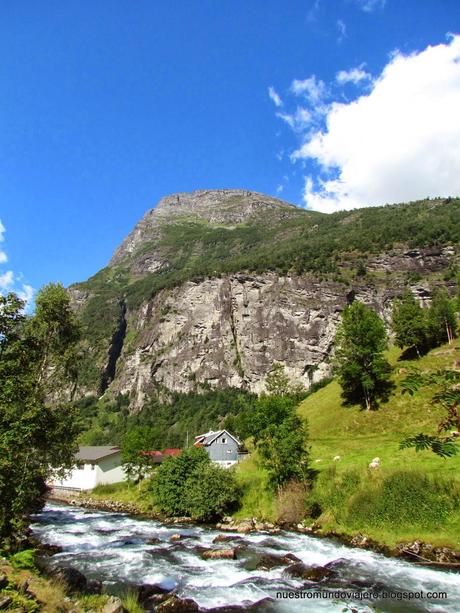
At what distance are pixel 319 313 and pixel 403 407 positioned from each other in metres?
104

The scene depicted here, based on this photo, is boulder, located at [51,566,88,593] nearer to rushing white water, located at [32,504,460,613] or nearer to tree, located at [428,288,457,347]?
rushing white water, located at [32,504,460,613]

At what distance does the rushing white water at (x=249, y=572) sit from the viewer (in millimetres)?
20062

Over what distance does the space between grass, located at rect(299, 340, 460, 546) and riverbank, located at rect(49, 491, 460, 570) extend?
68 cm

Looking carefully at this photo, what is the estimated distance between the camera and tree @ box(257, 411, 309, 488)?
40.2 meters

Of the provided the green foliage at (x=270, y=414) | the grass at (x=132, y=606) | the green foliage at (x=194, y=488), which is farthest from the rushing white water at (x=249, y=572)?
the green foliage at (x=270, y=414)

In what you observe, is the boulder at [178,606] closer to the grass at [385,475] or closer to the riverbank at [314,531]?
the riverbank at [314,531]

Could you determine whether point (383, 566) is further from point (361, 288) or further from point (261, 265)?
point (261, 265)

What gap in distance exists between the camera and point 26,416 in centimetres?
1922

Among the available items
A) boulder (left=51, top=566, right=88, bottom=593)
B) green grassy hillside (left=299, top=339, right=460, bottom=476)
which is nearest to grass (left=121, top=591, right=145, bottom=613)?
boulder (left=51, top=566, right=88, bottom=593)

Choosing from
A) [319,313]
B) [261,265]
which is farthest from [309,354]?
[261,265]

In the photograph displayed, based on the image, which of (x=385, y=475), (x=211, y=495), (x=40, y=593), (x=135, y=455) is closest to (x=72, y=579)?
(x=40, y=593)

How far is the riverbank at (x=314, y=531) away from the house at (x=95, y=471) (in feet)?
36.8

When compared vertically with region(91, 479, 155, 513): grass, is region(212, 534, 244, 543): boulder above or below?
above

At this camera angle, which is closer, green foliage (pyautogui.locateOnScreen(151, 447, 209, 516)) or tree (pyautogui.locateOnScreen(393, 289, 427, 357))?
green foliage (pyautogui.locateOnScreen(151, 447, 209, 516))
